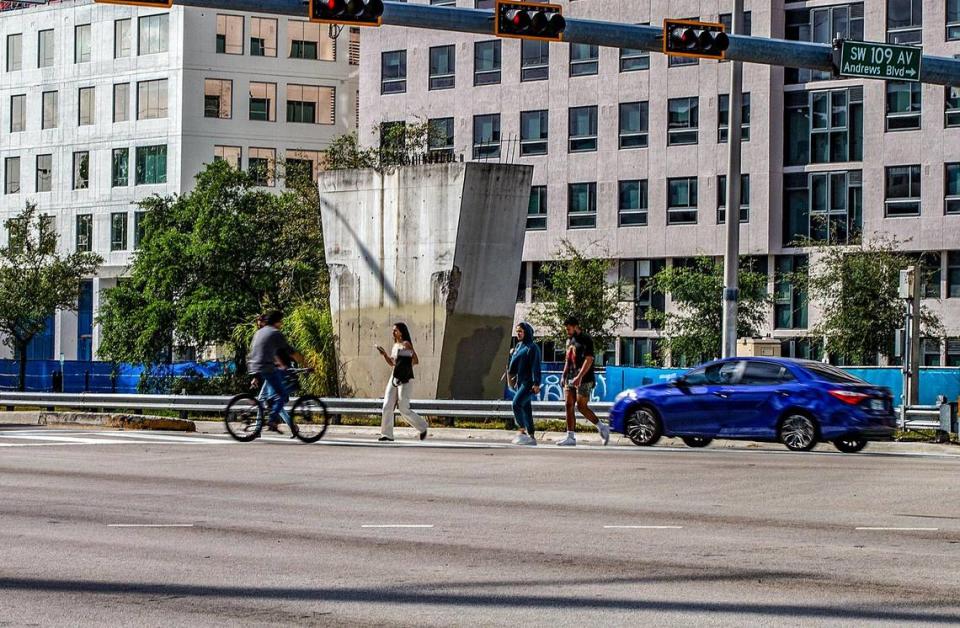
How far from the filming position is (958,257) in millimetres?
60875

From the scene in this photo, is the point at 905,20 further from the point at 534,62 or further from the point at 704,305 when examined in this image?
the point at 534,62

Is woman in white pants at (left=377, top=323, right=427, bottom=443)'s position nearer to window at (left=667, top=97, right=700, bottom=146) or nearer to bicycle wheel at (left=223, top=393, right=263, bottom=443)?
bicycle wheel at (left=223, top=393, right=263, bottom=443)

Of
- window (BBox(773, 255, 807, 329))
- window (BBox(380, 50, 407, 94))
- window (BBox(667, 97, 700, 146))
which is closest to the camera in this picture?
window (BBox(773, 255, 807, 329))

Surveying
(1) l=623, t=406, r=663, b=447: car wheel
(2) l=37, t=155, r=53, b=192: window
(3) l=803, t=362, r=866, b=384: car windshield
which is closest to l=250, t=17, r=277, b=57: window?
(2) l=37, t=155, r=53, b=192: window

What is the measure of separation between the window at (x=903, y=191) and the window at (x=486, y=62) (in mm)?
16985

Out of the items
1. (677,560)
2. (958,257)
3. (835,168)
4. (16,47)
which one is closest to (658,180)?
→ (835,168)

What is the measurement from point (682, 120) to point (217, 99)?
76.5ft

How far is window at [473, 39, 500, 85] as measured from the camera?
69375 mm

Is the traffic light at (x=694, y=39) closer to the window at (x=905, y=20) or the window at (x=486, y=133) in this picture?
the window at (x=905, y=20)

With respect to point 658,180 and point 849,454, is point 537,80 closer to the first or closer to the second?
point 658,180

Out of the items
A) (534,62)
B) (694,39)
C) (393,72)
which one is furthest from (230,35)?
(694,39)

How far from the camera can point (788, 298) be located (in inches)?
2527

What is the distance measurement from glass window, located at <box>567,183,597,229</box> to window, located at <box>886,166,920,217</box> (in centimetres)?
1191

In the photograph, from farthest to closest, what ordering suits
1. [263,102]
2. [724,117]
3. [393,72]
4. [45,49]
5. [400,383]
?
[45,49] < [263,102] < [393,72] < [724,117] < [400,383]
